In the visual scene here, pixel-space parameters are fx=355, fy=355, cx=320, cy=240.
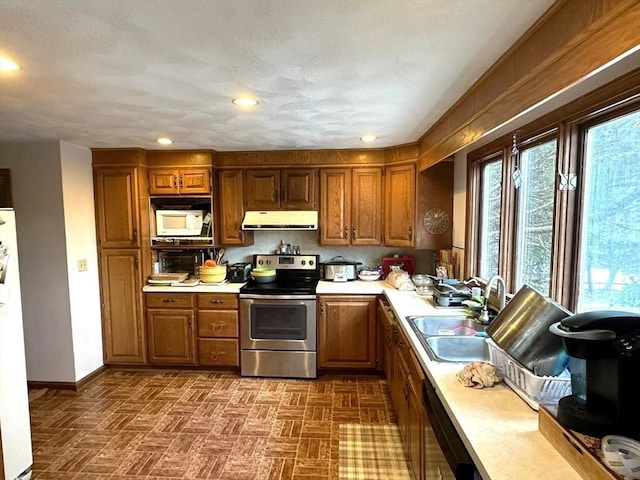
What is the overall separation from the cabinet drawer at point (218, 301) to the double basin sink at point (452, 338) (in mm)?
1820

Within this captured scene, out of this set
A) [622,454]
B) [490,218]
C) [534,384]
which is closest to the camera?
[622,454]

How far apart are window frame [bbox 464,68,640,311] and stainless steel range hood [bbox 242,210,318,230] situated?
1.79 m

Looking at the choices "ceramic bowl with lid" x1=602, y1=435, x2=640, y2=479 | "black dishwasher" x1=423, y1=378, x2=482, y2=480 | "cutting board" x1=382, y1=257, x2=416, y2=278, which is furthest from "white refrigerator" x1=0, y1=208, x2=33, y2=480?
"cutting board" x1=382, y1=257, x2=416, y2=278

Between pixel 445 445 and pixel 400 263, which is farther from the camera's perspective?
pixel 400 263

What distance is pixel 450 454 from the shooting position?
46.1 inches

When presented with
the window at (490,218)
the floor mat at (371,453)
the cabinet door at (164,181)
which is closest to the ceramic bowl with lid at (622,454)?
the floor mat at (371,453)

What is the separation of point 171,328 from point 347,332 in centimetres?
176

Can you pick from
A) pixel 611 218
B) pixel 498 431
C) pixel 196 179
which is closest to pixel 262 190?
pixel 196 179

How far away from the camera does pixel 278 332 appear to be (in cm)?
340

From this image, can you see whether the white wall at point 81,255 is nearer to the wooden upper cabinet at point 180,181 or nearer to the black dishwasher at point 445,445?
the wooden upper cabinet at point 180,181

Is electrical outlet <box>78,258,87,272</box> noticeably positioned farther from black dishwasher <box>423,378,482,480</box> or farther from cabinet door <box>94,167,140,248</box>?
black dishwasher <box>423,378,482,480</box>

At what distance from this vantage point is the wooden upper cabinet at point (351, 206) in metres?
3.61

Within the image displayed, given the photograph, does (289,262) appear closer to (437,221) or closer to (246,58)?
(437,221)

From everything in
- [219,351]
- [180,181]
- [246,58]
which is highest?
[246,58]
